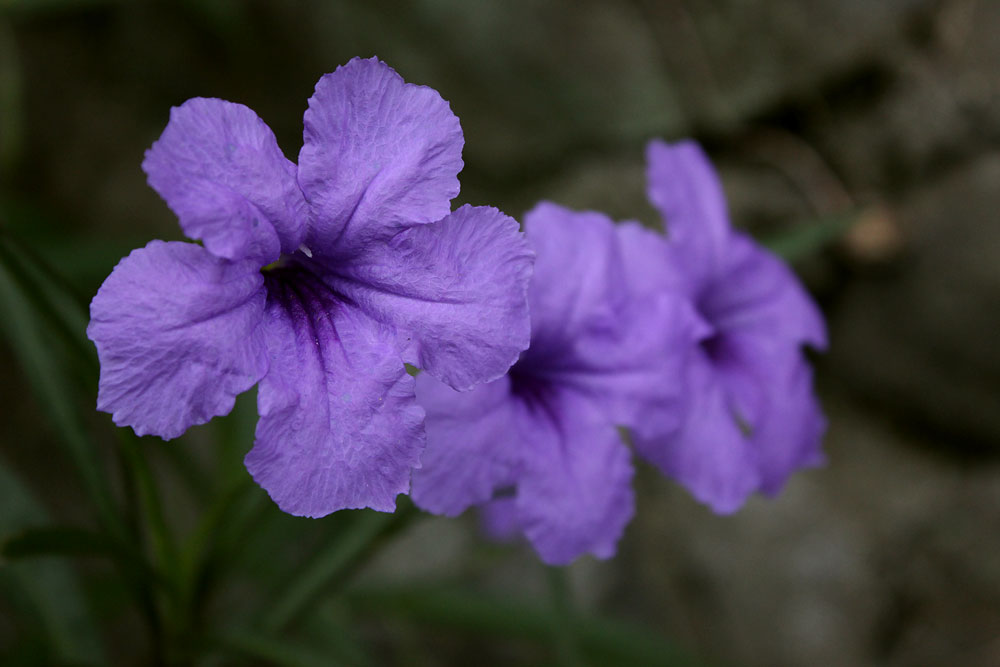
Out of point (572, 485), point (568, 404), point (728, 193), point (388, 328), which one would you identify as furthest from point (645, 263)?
point (728, 193)

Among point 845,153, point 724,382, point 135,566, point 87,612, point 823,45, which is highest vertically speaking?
point 135,566

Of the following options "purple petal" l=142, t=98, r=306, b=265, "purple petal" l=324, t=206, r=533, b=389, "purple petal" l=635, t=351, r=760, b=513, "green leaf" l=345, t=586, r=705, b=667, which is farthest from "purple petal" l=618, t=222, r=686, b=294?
"green leaf" l=345, t=586, r=705, b=667

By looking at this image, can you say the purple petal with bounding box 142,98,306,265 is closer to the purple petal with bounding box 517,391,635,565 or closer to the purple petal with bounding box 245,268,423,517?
the purple petal with bounding box 245,268,423,517

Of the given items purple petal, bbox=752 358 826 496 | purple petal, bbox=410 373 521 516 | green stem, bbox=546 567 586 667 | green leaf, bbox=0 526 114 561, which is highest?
green leaf, bbox=0 526 114 561

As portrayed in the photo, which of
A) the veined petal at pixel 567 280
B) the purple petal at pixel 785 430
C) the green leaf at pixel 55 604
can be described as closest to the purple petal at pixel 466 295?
the veined petal at pixel 567 280

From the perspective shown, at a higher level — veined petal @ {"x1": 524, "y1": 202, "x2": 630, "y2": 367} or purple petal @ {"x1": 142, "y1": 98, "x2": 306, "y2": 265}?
purple petal @ {"x1": 142, "y1": 98, "x2": 306, "y2": 265}

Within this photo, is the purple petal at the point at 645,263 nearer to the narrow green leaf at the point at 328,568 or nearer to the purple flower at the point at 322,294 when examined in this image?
the purple flower at the point at 322,294

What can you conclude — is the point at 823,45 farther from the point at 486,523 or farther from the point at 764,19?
the point at 486,523

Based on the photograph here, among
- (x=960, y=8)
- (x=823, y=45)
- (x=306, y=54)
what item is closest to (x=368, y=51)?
(x=306, y=54)

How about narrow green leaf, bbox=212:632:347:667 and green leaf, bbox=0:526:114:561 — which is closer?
green leaf, bbox=0:526:114:561
